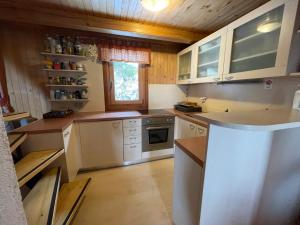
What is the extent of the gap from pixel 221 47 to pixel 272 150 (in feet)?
4.42

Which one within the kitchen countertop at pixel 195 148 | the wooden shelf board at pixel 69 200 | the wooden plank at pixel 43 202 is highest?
the kitchen countertop at pixel 195 148

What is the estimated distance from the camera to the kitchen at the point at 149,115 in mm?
892

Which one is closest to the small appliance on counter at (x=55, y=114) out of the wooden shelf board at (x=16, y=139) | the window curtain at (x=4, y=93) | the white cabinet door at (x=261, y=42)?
the window curtain at (x=4, y=93)

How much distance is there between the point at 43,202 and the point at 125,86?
2027 millimetres

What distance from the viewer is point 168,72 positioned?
2902 mm

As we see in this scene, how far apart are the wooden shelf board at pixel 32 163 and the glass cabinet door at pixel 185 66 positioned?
2306 mm

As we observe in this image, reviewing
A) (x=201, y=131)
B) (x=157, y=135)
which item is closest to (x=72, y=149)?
(x=157, y=135)

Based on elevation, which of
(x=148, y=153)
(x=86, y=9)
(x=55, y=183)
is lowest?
(x=148, y=153)

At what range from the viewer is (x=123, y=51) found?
2467mm

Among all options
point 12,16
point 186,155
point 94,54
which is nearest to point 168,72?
point 94,54

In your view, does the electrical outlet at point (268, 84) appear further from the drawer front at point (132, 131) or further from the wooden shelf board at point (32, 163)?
the wooden shelf board at point (32, 163)

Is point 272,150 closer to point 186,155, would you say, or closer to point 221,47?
point 186,155

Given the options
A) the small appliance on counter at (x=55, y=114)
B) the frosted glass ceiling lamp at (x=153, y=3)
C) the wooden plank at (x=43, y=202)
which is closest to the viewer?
the wooden plank at (x=43, y=202)

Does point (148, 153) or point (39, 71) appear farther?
point (148, 153)
